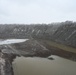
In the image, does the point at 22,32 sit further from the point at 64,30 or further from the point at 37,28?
the point at 64,30

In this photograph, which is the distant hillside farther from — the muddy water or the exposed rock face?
the muddy water

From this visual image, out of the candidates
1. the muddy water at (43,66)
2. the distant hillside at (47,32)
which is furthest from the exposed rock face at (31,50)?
the distant hillside at (47,32)

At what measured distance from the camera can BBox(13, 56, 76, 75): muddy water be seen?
550 inches

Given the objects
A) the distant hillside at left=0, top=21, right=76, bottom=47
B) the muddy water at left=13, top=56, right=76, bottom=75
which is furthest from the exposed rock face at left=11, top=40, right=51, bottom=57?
the distant hillside at left=0, top=21, right=76, bottom=47

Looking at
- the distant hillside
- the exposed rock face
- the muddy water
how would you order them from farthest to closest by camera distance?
the distant hillside, the exposed rock face, the muddy water

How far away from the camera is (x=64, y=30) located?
28.2m

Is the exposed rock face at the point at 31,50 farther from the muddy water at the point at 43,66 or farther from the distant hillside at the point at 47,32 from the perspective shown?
the distant hillside at the point at 47,32

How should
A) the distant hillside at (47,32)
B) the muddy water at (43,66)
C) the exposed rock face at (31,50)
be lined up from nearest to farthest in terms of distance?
the muddy water at (43,66) → the exposed rock face at (31,50) → the distant hillside at (47,32)

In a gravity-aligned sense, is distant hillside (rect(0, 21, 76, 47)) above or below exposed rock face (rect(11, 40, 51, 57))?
above

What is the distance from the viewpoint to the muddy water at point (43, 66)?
1397 cm

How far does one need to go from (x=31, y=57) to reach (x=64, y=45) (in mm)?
6868

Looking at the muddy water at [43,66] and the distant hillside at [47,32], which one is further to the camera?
the distant hillside at [47,32]

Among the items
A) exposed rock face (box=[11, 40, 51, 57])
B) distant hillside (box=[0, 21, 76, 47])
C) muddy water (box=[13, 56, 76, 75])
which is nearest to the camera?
muddy water (box=[13, 56, 76, 75])

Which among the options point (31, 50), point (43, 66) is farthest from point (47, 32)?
point (43, 66)
